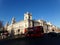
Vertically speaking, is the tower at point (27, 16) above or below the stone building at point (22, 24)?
above

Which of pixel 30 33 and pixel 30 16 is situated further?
pixel 30 16

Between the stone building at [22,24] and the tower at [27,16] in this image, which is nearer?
the stone building at [22,24]

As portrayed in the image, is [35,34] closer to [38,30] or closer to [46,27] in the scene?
[38,30]

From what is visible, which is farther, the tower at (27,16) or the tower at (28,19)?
the tower at (27,16)

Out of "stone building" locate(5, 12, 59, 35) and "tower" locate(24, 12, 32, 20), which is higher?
"tower" locate(24, 12, 32, 20)

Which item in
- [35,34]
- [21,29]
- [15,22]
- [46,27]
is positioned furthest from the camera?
[46,27]

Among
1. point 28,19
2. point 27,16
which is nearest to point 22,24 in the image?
point 28,19

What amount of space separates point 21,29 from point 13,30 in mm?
5470

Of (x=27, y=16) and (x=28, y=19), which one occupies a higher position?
(x=27, y=16)

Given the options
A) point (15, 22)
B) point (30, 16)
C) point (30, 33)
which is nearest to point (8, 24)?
point (15, 22)

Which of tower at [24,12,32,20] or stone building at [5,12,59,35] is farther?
tower at [24,12,32,20]

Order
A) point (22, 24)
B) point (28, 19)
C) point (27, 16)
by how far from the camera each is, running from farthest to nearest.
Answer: point (27, 16)
point (22, 24)
point (28, 19)

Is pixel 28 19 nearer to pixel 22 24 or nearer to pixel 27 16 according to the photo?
pixel 27 16

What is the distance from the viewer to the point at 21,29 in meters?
87.6
